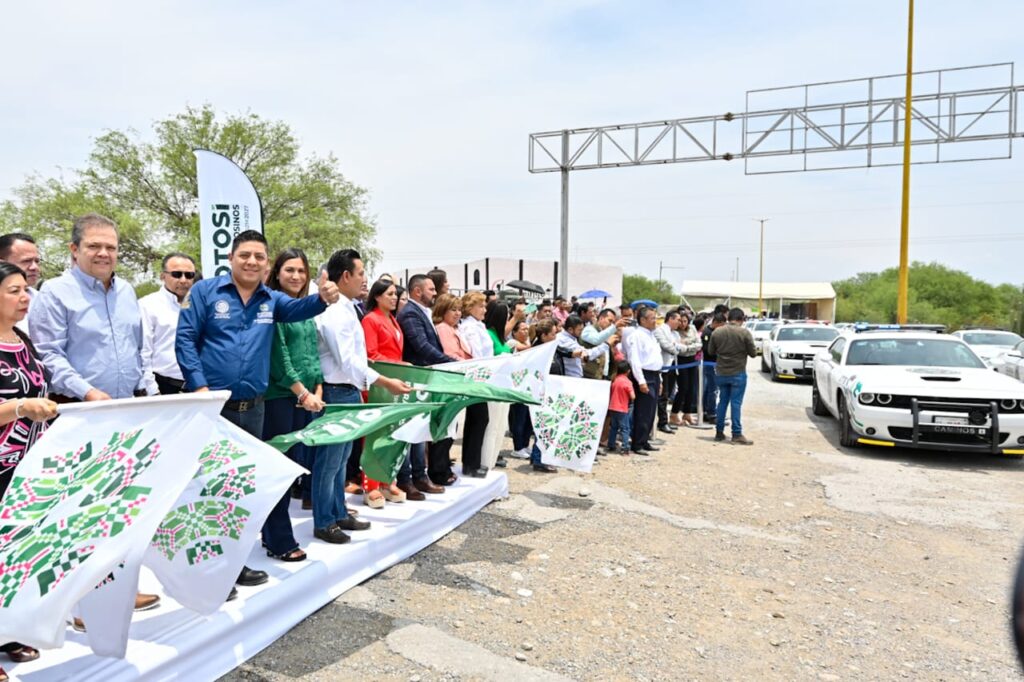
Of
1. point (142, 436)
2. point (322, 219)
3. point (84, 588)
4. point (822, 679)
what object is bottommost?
point (822, 679)

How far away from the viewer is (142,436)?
292 cm

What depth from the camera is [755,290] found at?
76.2m

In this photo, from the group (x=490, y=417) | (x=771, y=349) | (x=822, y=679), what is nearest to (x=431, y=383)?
(x=490, y=417)

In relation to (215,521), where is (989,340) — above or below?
above

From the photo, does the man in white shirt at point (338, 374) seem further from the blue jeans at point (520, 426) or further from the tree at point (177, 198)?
the tree at point (177, 198)

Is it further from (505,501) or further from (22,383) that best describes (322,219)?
(22,383)

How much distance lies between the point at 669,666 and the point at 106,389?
307 cm

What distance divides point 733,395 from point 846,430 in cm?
151

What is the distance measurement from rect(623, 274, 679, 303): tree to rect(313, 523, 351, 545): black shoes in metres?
112

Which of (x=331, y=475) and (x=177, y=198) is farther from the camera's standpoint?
(x=177, y=198)

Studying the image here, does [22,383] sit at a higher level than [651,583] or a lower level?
higher

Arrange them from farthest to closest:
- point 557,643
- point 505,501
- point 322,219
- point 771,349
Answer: point 322,219, point 771,349, point 505,501, point 557,643

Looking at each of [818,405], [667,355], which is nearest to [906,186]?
[818,405]

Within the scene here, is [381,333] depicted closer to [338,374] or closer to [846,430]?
[338,374]
